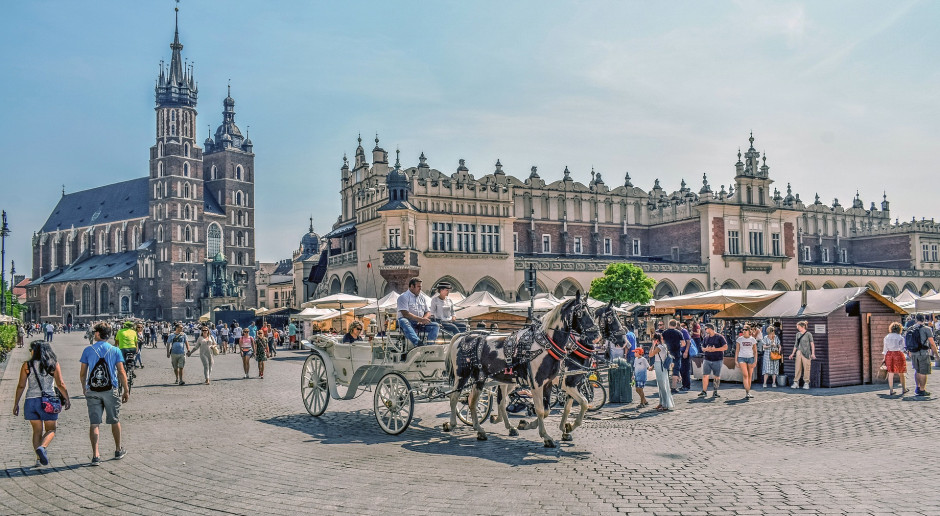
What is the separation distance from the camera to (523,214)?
187 feet

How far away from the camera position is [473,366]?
11273 millimetres

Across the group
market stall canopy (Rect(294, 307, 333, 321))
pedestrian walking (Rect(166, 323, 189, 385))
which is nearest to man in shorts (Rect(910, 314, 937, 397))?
pedestrian walking (Rect(166, 323, 189, 385))

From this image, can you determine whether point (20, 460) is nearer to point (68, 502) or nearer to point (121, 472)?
point (121, 472)

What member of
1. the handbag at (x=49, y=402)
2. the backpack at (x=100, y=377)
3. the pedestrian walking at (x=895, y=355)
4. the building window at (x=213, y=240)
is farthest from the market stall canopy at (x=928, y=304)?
the building window at (x=213, y=240)

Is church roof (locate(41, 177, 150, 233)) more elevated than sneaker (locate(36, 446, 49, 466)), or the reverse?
church roof (locate(41, 177, 150, 233))

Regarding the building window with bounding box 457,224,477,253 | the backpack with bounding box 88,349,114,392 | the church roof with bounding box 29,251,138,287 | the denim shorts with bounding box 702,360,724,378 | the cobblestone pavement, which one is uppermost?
the church roof with bounding box 29,251,138,287

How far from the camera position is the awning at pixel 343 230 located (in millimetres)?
51500

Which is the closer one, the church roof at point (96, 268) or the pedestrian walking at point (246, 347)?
the pedestrian walking at point (246, 347)

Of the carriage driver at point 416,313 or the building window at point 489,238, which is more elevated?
the building window at point 489,238

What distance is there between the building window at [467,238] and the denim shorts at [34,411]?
38.2 metres

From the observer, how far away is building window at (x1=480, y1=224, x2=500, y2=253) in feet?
158

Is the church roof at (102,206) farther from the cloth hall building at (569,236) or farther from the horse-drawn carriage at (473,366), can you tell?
the horse-drawn carriage at (473,366)

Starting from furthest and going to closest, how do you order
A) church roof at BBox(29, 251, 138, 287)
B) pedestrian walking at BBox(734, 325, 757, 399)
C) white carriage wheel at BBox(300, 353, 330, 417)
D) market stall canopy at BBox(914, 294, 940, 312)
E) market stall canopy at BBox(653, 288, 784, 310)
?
1. church roof at BBox(29, 251, 138, 287)
2. market stall canopy at BBox(914, 294, 940, 312)
3. market stall canopy at BBox(653, 288, 784, 310)
4. pedestrian walking at BBox(734, 325, 757, 399)
5. white carriage wheel at BBox(300, 353, 330, 417)

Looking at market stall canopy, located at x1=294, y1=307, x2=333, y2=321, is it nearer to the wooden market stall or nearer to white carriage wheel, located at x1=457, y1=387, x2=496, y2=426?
the wooden market stall
